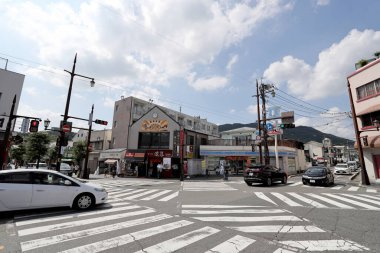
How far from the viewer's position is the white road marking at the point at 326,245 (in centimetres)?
470

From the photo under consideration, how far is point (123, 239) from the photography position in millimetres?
5266

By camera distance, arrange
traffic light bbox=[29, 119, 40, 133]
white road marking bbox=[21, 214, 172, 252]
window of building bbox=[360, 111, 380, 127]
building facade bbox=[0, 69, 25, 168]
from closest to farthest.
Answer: white road marking bbox=[21, 214, 172, 252]
traffic light bbox=[29, 119, 40, 133]
window of building bbox=[360, 111, 380, 127]
building facade bbox=[0, 69, 25, 168]

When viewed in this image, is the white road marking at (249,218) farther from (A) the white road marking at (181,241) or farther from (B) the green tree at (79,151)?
(B) the green tree at (79,151)

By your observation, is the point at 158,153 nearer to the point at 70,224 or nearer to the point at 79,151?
the point at 79,151

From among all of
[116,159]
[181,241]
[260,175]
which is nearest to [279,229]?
[181,241]

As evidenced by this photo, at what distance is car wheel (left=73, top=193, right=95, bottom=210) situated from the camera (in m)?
8.38

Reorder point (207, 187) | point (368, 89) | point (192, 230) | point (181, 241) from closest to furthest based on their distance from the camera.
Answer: point (181, 241) → point (192, 230) → point (207, 187) → point (368, 89)

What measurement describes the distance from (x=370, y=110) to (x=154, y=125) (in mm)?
25681

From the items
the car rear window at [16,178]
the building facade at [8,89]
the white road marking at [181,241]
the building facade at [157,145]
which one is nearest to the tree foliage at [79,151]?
the building facade at [157,145]

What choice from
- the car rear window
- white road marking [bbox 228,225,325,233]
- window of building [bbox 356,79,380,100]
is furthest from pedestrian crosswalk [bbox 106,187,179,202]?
window of building [bbox 356,79,380,100]

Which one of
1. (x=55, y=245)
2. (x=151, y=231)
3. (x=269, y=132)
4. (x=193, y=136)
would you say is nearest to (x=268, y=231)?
(x=151, y=231)

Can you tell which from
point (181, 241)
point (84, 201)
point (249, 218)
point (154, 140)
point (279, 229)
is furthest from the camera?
point (154, 140)

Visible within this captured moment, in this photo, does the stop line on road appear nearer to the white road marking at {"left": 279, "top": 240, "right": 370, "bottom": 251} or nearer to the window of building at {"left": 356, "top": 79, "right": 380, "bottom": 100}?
the white road marking at {"left": 279, "top": 240, "right": 370, "bottom": 251}

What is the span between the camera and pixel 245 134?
52500mm
